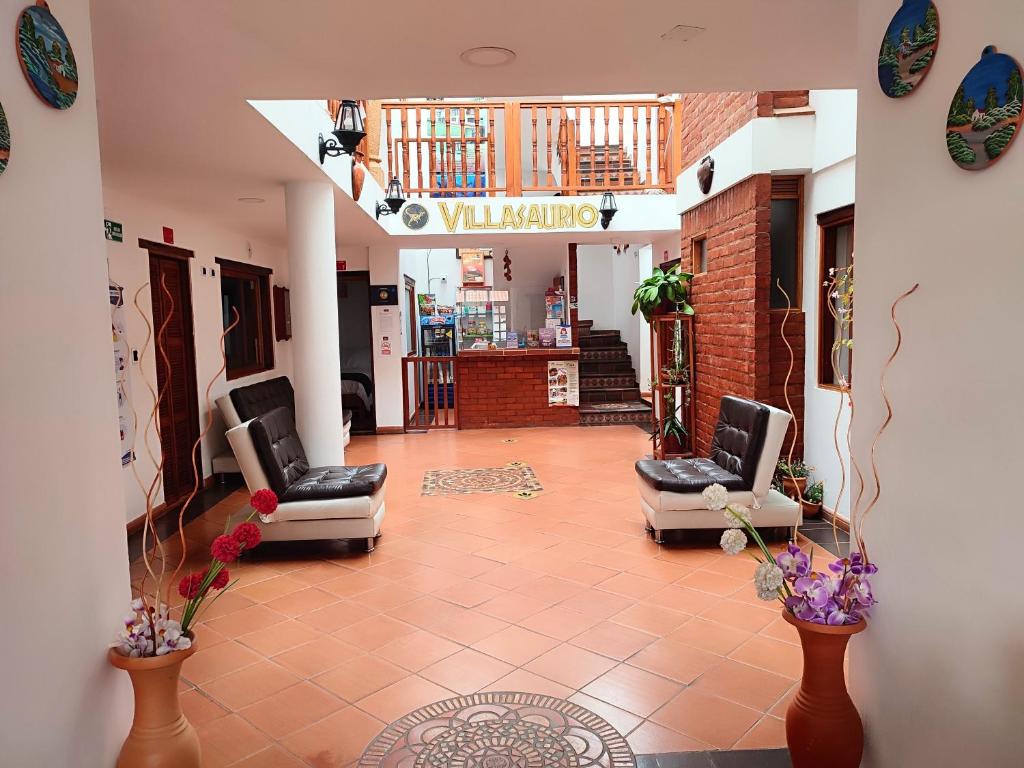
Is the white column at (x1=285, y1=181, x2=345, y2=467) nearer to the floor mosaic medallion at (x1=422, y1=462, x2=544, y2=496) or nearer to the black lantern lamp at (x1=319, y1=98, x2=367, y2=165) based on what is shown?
the black lantern lamp at (x1=319, y1=98, x2=367, y2=165)

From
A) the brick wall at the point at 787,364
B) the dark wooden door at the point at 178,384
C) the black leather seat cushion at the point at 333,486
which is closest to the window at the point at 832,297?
the brick wall at the point at 787,364

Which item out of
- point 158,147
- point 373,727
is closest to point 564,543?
point 373,727

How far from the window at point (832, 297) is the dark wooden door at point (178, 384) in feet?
17.2

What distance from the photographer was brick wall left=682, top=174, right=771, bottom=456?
556 cm

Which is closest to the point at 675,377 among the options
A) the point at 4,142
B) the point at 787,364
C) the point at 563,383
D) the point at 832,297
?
the point at 787,364

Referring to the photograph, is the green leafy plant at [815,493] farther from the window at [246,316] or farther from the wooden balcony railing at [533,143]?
the window at [246,316]

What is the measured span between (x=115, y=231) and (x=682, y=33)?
167 inches

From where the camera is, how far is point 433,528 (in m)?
5.31

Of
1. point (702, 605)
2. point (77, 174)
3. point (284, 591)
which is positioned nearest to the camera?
point (77, 174)

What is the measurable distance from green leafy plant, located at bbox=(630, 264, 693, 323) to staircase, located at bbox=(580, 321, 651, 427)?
3089 mm

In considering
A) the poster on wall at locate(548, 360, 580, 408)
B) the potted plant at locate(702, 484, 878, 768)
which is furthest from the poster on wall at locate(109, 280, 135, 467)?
the poster on wall at locate(548, 360, 580, 408)

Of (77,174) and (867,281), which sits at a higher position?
(77,174)

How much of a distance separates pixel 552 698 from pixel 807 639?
1.16 metres

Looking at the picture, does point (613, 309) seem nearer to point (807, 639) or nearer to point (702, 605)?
point (702, 605)
